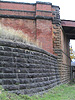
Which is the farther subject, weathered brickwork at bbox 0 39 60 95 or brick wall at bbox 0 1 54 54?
brick wall at bbox 0 1 54 54

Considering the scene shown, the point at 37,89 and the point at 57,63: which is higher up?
the point at 57,63

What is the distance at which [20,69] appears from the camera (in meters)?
7.24

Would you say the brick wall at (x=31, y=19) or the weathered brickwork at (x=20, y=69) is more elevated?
the brick wall at (x=31, y=19)

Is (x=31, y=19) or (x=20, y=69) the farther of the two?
(x=31, y=19)

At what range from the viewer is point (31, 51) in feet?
27.7

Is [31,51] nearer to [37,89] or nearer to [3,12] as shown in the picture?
[37,89]

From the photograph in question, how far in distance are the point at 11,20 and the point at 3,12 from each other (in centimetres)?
119

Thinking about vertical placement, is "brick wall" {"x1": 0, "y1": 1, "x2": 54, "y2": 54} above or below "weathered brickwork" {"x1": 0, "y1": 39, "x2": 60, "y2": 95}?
above

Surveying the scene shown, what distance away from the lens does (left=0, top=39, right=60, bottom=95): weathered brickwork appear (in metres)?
6.62

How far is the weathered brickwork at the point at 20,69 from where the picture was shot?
6617 mm

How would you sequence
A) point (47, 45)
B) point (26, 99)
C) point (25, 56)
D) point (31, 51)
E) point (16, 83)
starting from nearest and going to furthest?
point (26, 99), point (16, 83), point (25, 56), point (31, 51), point (47, 45)

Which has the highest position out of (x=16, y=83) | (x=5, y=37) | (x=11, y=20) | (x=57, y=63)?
(x=11, y=20)

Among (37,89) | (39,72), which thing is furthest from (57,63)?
(37,89)

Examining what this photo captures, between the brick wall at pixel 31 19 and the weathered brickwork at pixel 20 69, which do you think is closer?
the weathered brickwork at pixel 20 69
